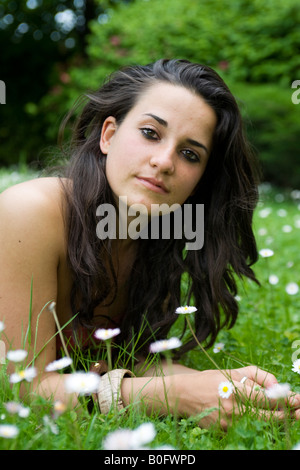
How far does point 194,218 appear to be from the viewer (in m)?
2.25

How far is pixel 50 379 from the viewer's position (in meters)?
1.55

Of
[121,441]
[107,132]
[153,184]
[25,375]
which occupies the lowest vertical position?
[121,441]

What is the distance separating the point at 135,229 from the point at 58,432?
3.20 ft

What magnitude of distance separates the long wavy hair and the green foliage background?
262 inches

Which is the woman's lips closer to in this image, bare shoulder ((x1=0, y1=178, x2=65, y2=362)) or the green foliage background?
bare shoulder ((x1=0, y1=178, x2=65, y2=362))

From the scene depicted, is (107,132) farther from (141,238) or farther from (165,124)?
(141,238)

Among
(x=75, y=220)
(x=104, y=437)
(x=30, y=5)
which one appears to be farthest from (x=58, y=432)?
(x=30, y=5)

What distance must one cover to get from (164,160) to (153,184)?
0.29 ft

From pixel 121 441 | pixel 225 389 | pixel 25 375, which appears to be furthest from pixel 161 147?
pixel 121 441

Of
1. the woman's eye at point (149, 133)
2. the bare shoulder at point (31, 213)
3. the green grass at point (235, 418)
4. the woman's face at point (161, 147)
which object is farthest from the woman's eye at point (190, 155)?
the green grass at point (235, 418)

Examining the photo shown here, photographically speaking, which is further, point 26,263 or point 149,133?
point 149,133

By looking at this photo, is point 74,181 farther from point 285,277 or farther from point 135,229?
point 285,277

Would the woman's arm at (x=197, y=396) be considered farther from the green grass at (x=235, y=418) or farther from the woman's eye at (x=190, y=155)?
the woman's eye at (x=190, y=155)

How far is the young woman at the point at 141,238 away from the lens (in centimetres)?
161
